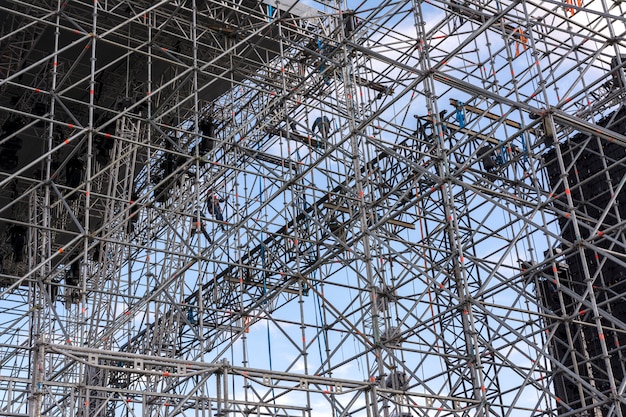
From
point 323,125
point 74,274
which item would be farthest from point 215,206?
point 323,125

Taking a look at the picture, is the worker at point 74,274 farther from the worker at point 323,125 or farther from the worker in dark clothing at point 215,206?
the worker at point 323,125

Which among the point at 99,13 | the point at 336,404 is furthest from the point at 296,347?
the point at 99,13

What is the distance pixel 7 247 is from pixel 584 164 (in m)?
18.7

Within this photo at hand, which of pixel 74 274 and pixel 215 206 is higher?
pixel 215 206

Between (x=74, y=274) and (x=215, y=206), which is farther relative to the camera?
(x=215, y=206)

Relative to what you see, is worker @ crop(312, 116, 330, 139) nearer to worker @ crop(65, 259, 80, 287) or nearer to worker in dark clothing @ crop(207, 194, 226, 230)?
worker in dark clothing @ crop(207, 194, 226, 230)

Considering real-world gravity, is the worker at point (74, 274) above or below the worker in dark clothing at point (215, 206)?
below

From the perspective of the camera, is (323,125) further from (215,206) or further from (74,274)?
(74,274)

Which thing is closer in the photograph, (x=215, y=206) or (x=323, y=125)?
(x=323, y=125)

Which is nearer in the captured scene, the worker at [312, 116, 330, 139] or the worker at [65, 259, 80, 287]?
the worker at [312, 116, 330, 139]

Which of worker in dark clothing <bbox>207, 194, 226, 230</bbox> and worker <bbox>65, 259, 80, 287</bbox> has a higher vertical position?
worker in dark clothing <bbox>207, 194, 226, 230</bbox>

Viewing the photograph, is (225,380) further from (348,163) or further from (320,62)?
(320,62)

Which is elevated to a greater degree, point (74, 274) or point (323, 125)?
point (323, 125)

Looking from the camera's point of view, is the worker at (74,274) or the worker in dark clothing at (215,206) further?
the worker in dark clothing at (215,206)
